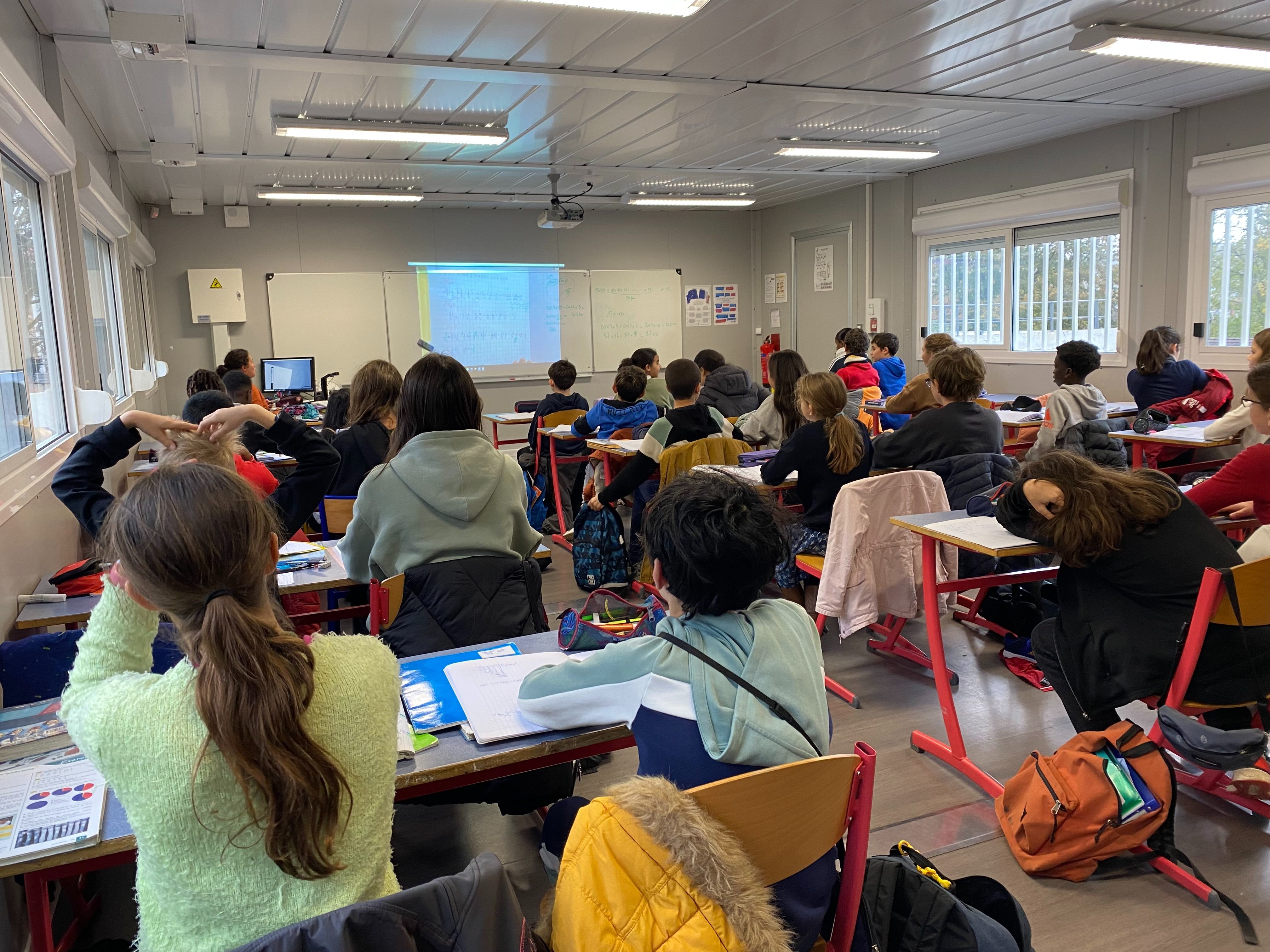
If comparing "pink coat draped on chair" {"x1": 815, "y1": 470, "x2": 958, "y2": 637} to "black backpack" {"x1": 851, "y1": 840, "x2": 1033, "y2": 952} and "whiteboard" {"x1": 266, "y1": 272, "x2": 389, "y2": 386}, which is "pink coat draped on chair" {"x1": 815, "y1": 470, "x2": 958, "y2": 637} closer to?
"black backpack" {"x1": 851, "y1": 840, "x2": 1033, "y2": 952}

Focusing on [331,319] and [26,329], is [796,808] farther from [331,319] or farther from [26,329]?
[331,319]

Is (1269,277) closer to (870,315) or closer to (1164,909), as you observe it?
(870,315)

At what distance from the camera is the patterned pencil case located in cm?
190

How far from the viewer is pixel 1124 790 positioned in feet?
7.09

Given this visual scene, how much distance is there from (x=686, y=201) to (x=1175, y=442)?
18.9 feet

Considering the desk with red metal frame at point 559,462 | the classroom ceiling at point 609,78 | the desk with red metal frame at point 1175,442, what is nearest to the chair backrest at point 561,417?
the desk with red metal frame at point 559,462

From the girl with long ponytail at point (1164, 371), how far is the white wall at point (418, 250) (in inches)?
228

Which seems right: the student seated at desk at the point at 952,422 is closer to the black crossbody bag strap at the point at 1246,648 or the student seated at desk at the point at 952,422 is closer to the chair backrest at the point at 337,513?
the black crossbody bag strap at the point at 1246,648

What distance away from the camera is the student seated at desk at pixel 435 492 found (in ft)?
7.41

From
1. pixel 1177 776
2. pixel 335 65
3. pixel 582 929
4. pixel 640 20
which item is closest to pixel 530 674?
pixel 582 929

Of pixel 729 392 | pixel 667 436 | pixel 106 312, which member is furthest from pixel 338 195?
pixel 667 436

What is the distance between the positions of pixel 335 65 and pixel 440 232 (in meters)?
5.47

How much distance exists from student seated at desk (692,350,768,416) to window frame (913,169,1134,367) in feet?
9.60

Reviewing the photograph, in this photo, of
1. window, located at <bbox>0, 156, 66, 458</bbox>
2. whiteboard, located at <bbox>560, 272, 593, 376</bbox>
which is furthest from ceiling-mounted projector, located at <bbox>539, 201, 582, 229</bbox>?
window, located at <bbox>0, 156, 66, 458</bbox>
